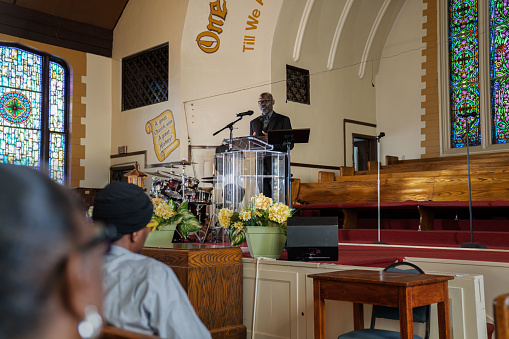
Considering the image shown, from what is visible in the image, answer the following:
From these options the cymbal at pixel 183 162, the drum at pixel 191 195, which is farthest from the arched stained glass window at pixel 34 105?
the drum at pixel 191 195

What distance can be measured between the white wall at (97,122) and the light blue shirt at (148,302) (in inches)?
325

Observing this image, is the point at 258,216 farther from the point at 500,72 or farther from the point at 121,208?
the point at 500,72

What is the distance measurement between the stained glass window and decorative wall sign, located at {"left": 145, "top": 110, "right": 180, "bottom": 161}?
454 centimetres

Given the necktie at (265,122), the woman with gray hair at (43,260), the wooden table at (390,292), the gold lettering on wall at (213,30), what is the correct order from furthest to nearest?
1. the gold lettering on wall at (213,30)
2. the necktie at (265,122)
3. the wooden table at (390,292)
4. the woman with gray hair at (43,260)

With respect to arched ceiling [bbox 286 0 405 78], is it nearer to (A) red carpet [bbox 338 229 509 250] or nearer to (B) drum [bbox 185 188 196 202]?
(B) drum [bbox 185 188 196 202]

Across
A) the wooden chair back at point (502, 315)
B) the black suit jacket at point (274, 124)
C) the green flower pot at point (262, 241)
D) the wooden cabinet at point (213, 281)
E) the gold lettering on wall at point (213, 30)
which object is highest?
the gold lettering on wall at point (213, 30)

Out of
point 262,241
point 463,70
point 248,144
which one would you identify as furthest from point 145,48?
point 262,241

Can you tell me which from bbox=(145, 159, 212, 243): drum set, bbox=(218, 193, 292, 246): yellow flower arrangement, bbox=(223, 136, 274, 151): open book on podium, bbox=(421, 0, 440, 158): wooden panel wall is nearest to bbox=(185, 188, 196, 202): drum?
bbox=(145, 159, 212, 243): drum set

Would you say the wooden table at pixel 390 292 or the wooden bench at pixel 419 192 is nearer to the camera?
the wooden table at pixel 390 292

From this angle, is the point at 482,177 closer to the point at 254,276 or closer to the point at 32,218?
the point at 254,276

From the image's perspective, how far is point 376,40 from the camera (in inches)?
393

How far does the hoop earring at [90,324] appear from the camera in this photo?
352 millimetres

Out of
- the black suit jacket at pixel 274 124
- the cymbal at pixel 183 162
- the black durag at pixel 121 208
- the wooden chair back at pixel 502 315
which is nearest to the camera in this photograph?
the wooden chair back at pixel 502 315

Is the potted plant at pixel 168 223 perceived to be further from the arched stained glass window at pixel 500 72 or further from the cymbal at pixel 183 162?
the arched stained glass window at pixel 500 72
